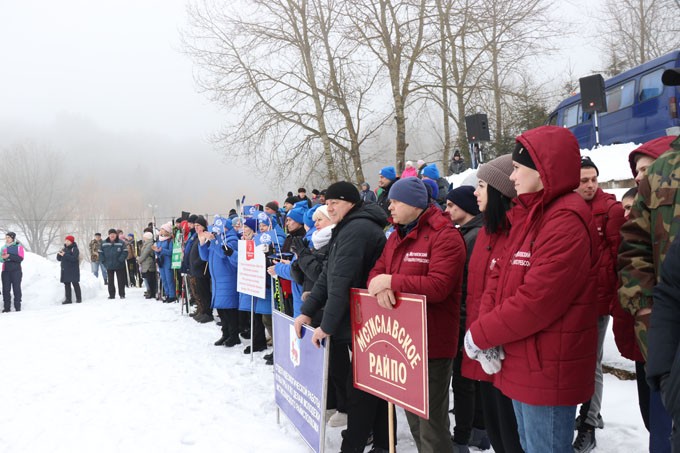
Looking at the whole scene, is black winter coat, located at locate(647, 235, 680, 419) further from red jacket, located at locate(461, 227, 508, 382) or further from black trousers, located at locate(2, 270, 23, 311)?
black trousers, located at locate(2, 270, 23, 311)

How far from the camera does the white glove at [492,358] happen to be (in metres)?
2.22

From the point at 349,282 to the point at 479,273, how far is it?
101 cm

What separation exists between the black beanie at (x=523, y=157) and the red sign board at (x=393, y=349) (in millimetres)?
904

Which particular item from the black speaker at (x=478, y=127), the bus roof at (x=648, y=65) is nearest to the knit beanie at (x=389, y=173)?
the black speaker at (x=478, y=127)

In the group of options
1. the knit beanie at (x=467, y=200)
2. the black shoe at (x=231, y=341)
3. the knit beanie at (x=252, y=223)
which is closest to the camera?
the knit beanie at (x=467, y=200)

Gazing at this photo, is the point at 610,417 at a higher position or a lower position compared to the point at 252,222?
lower

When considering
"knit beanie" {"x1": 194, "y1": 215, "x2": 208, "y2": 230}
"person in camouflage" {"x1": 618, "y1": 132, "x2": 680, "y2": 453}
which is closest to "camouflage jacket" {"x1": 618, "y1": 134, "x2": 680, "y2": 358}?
"person in camouflage" {"x1": 618, "y1": 132, "x2": 680, "y2": 453}

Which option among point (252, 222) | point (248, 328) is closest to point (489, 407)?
point (252, 222)

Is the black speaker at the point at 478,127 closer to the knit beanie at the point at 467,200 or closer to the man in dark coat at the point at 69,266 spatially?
the knit beanie at the point at 467,200

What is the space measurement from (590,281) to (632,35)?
3453cm

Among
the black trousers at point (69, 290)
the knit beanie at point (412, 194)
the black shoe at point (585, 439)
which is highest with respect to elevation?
the knit beanie at point (412, 194)

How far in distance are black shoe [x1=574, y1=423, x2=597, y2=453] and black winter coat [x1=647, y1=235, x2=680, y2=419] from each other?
2.17 meters

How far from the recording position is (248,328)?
7.80 m

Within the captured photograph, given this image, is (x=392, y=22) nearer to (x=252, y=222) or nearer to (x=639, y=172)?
(x=252, y=222)
